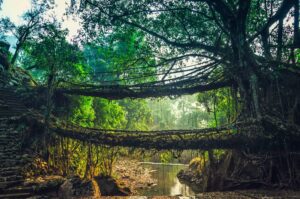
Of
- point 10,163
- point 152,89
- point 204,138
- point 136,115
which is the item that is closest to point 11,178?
point 10,163

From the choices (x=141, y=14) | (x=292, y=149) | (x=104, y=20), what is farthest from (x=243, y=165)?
(x=104, y=20)

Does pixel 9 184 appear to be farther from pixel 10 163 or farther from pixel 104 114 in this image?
pixel 104 114

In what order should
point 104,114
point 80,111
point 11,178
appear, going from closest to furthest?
point 11,178
point 80,111
point 104,114

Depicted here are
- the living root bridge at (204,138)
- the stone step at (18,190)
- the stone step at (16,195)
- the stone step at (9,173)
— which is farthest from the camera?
the stone step at (9,173)

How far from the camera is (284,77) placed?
7133mm

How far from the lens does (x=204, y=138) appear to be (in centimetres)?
679

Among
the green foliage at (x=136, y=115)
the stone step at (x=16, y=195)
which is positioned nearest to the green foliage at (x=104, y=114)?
the stone step at (x=16, y=195)

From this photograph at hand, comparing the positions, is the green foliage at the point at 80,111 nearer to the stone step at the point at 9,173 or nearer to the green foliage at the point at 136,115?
the stone step at the point at 9,173

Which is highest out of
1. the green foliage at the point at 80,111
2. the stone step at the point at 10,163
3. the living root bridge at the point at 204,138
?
the green foliage at the point at 80,111

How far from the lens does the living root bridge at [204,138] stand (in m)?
6.11

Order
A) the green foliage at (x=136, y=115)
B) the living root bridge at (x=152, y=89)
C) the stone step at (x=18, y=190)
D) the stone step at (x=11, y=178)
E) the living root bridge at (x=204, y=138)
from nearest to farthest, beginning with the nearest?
the living root bridge at (x=204, y=138) → the stone step at (x=18, y=190) → the stone step at (x=11, y=178) → the living root bridge at (x=152, y=89) → the green foliage at (x=136, y=115)

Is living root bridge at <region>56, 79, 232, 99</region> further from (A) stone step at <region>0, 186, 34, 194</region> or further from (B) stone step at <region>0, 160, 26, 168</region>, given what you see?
(A) stone step at <region>0, 186, 34, 194</region>

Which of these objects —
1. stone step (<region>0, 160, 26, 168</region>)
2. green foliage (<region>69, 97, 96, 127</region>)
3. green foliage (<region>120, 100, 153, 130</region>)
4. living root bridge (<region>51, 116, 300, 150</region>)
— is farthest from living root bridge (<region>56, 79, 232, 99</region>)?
green foliage (<region>120, 100, 153, 130</region>)

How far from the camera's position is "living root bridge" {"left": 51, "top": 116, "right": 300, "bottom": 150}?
6109mm
